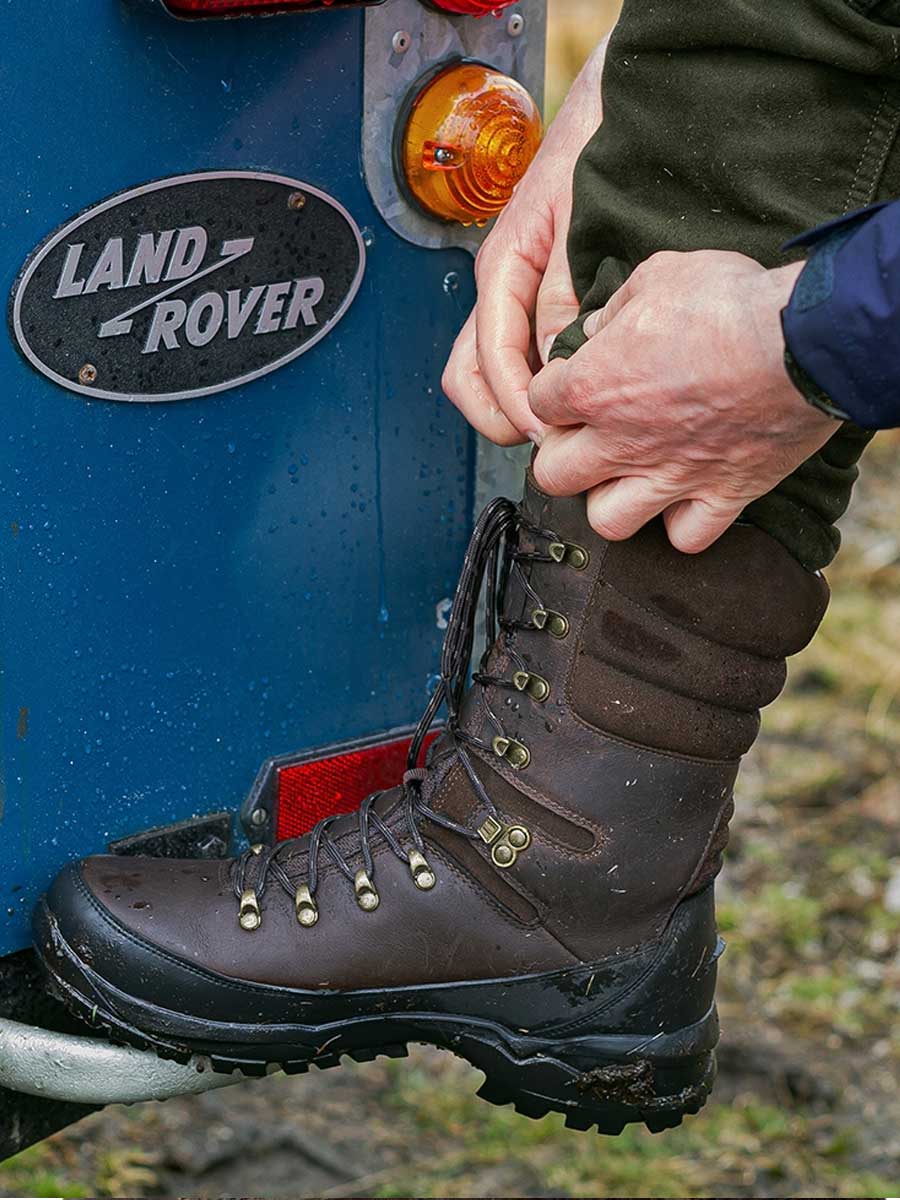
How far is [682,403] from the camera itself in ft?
3.74

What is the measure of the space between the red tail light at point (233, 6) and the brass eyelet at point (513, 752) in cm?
64

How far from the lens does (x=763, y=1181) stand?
82.1 inches

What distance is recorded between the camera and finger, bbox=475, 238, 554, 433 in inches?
53.6

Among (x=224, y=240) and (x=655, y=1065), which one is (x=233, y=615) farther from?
(x=655, y=1065)

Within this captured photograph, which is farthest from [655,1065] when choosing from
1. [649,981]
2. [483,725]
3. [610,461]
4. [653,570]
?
[610,461]

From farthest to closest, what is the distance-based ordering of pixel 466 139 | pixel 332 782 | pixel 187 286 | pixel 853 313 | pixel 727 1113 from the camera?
pixel 727 1113, pixel 332 782, pixel 466 139, pixel 187 286, pixel 853 313

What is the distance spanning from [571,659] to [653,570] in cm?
11

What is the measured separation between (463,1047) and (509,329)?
25.8 inches

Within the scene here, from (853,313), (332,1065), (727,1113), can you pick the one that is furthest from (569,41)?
(853,313)

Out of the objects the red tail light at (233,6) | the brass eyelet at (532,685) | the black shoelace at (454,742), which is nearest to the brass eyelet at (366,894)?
the black shoelace at (454,742)

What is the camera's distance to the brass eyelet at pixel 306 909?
143 centimetres

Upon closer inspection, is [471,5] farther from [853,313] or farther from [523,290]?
[853,313]

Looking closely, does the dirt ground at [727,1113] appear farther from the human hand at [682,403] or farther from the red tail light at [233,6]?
the red tail light at [233,6]

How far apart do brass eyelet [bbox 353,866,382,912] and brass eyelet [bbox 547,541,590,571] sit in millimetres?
335
